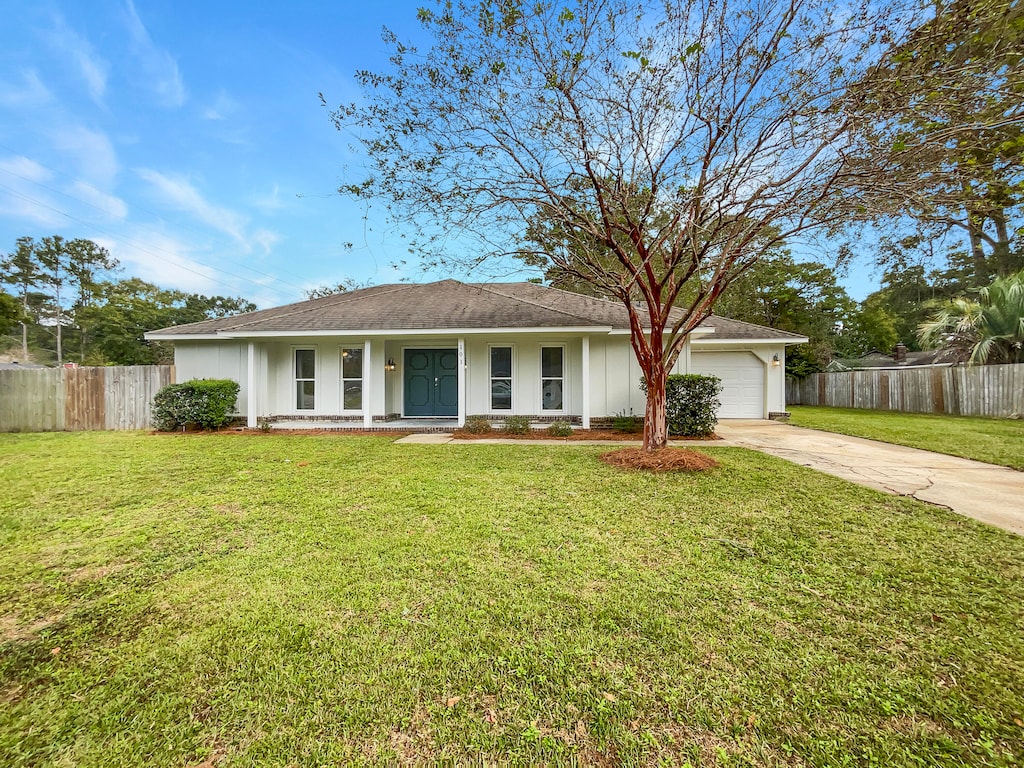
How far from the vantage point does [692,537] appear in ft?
10.9

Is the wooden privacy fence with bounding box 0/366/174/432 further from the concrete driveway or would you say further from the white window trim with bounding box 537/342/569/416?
the concrete driveway

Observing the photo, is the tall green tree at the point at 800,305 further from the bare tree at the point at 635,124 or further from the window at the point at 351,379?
the window at the point at 351,379

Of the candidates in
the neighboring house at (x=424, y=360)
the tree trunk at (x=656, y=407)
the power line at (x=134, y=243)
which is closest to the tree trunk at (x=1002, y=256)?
the neighboring house at (x=424, y=360)

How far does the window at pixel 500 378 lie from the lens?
10.1 metres

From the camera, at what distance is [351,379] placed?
34.2ft

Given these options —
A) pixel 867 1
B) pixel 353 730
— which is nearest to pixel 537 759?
pixel 353 730

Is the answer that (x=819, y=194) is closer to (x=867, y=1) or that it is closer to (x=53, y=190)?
(x=867, y=1)

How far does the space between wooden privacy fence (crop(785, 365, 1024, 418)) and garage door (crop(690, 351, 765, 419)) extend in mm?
5479

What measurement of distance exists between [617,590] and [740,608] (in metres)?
0.69

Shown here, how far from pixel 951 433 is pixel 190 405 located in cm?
1675

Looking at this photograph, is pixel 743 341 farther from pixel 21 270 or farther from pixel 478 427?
pixel 21 270

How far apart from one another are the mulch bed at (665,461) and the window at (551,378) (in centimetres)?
392

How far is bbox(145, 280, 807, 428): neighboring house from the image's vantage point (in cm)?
941

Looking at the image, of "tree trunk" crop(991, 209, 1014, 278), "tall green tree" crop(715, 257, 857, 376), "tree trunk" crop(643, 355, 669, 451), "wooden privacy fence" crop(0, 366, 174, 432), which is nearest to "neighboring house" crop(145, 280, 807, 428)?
"wooden privacy fence" crop(0, 366, 174, 432)
